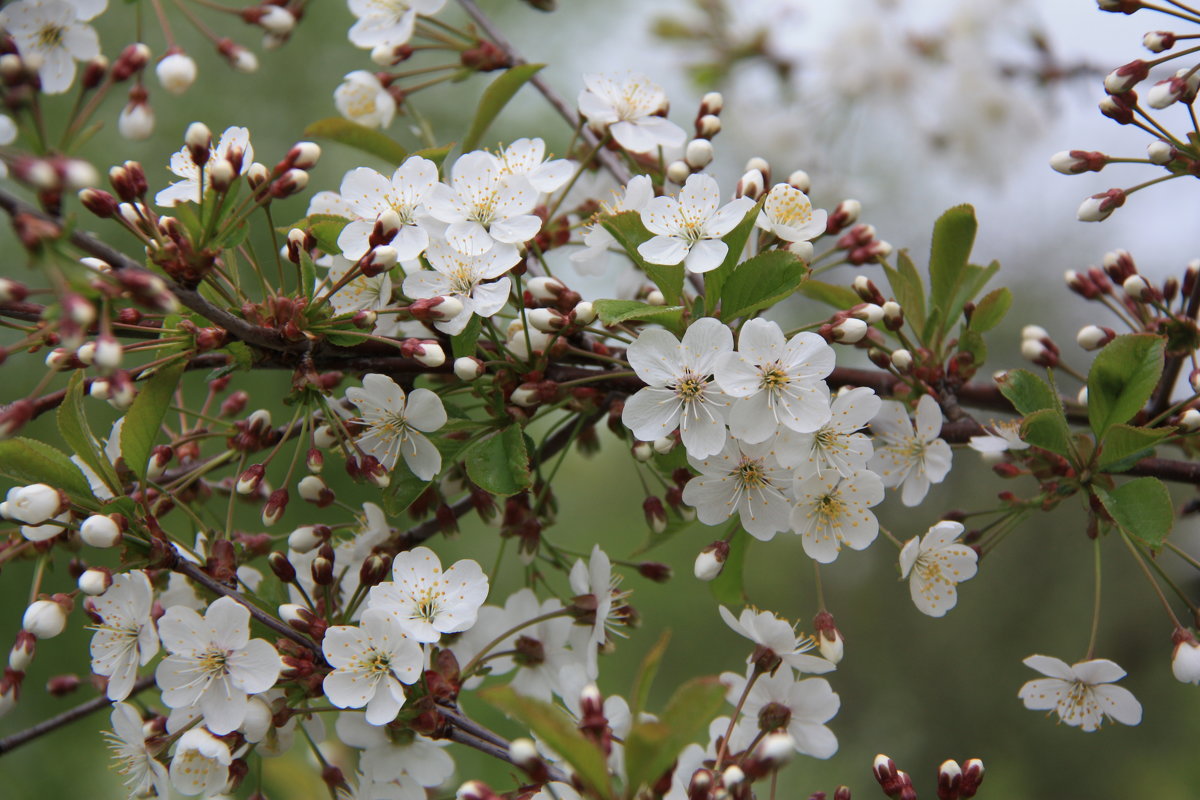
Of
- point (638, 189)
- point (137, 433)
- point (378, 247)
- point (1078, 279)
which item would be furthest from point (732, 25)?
point (137, 433)

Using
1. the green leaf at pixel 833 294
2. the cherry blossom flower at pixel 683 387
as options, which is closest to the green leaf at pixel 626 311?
the cherry blossom flower at pixel 683 387

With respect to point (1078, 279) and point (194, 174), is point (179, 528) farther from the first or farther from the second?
point (1078, 279)

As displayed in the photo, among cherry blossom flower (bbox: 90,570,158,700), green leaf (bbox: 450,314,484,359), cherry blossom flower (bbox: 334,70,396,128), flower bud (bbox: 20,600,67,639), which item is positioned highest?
cherry blossom flower (bbox: 334,70,396,128)

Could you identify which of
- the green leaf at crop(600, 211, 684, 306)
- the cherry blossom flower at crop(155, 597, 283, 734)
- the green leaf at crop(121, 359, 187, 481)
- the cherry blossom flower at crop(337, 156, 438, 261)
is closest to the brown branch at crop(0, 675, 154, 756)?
the cherry blossom flower at crop(155, 597, 283, 734)

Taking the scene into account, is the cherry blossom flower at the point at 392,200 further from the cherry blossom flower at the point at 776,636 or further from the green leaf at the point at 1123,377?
the green leaf at the point at 1123,377

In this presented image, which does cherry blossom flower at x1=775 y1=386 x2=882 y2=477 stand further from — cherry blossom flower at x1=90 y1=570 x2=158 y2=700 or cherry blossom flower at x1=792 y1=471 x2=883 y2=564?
cherry blossom flower at x1=90 y1=570 x2=158 y2=700

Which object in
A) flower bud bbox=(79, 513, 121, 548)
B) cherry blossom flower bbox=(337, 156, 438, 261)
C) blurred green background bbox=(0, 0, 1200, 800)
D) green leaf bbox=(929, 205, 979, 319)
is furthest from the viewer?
blurred green background bbox=(0, 0, 1200, 800)
